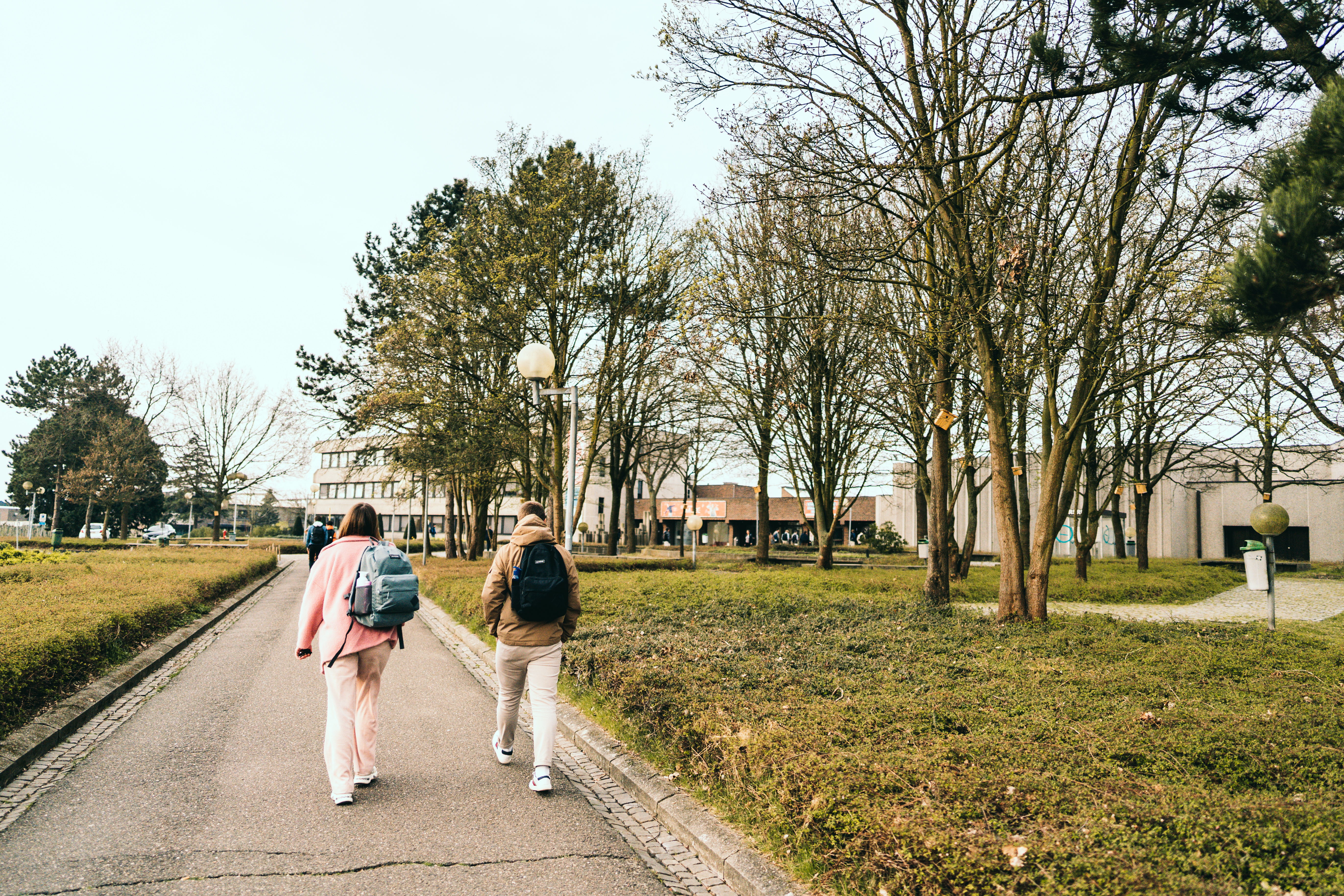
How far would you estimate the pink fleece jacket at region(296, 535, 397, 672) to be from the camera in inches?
202

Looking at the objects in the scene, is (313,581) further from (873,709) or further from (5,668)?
(873,709)

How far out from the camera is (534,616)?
5.38 meters

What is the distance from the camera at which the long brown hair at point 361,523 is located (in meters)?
5.48

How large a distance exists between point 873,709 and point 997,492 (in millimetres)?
6640

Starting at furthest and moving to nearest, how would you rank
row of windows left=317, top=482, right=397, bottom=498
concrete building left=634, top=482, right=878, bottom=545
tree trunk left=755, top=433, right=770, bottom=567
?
row of windows left=317, top=482, right=397, bottom=498
concrete building left=634, top=482, right=878, bottom=545
tree trunk left=755, top=433, right=770, bottom=567

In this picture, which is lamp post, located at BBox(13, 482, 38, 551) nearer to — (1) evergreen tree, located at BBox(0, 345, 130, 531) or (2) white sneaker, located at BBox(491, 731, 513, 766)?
(1) evergreen tree, located at BBox(0, 345, 130, 531)

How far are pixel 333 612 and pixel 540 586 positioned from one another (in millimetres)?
1283

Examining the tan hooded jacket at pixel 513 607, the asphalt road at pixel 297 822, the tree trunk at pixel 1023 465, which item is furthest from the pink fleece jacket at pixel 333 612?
the tree trunk at pixel 1023 465

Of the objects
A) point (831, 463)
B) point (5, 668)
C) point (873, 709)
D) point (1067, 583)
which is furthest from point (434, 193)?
point (873, 709)

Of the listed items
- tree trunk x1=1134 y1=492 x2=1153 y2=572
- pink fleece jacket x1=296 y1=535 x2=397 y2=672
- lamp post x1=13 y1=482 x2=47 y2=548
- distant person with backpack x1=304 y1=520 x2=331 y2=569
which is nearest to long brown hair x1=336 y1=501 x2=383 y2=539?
pink fleece jacket x1=296 y1=535 x2=397 y2=672

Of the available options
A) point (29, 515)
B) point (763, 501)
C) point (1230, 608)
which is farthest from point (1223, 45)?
point (29, 515)

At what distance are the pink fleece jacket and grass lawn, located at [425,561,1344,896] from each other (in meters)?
2.00

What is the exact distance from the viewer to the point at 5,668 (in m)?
6.16

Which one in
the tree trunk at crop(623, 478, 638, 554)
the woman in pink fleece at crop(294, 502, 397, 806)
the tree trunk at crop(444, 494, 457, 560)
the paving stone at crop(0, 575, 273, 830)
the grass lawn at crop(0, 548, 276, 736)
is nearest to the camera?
the paving stone at crop(0, 575, 273, 830)
